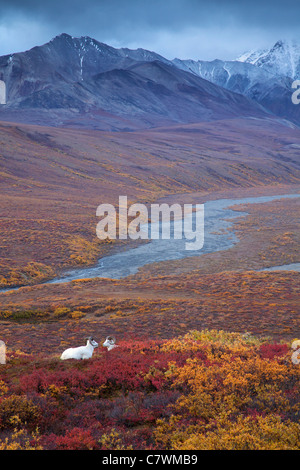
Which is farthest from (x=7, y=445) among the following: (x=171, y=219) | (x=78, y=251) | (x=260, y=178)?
(x=260, y=178)

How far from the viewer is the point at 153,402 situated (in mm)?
9422

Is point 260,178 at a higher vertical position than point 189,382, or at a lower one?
higher

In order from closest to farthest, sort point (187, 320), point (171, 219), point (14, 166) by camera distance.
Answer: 1. point (187, 320)
2. point (171, 219)
3. point (14, 166)

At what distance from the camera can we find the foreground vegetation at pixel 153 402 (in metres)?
7.73

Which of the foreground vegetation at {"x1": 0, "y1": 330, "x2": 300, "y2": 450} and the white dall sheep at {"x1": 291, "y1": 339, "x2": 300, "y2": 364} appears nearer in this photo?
the foreground vegetation at {"x1": 0, "y1": 330, "x2": 300, "y2": 450}

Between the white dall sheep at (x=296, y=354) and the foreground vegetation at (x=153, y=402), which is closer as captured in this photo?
the foreground vegetation at (x=153, y=402)

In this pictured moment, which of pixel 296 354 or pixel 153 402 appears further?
pixel 296 354

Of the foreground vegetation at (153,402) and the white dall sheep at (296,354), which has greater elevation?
the foreground vegetation at (153,402)

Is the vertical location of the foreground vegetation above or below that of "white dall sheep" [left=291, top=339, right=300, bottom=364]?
above

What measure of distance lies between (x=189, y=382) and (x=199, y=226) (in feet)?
187

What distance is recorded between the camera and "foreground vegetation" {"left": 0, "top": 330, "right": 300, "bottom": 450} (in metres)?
7.73

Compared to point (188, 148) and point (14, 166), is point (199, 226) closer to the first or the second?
point (14, 166)

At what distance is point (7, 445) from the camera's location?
7.34 meters
